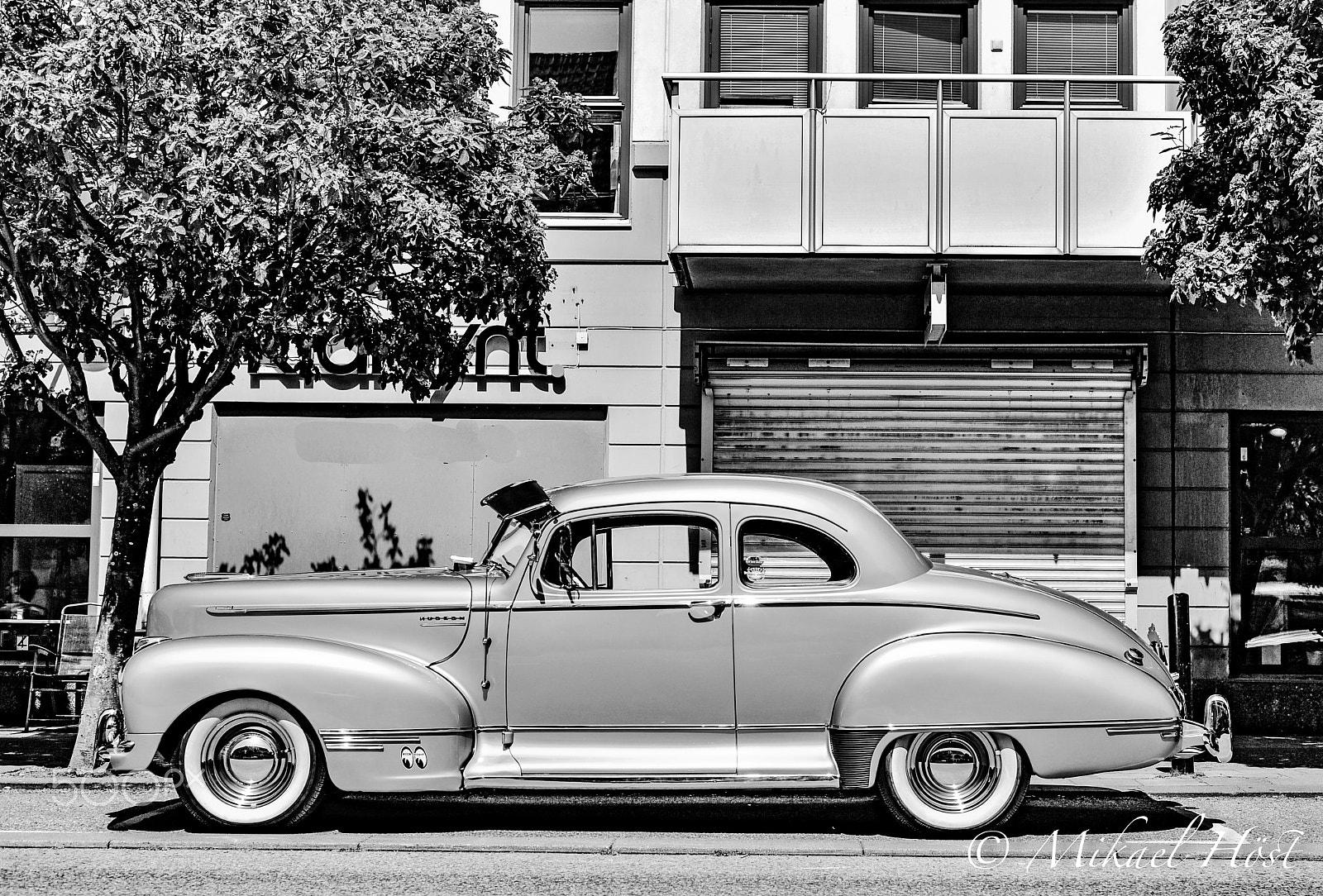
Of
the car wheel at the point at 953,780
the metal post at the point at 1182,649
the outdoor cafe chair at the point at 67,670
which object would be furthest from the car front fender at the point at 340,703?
the metal post at the point at 1182,649

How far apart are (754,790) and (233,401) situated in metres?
8.16

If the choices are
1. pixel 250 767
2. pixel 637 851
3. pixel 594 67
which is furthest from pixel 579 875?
pixel 594 67

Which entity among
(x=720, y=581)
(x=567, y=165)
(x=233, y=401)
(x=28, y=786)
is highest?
(x=567, y=165)

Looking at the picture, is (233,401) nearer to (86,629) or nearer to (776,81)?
(86,629)

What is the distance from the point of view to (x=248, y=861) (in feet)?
21.6

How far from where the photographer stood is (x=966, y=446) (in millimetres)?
13234

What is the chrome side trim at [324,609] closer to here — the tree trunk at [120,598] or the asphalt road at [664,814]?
the asphalt road at [664,814]

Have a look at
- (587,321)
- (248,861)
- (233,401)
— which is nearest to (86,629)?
(233,401)

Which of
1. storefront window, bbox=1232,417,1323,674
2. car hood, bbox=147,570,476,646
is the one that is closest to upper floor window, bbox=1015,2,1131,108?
storefront window, bbox=1232,417,1323,674

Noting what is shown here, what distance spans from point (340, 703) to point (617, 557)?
5.35 feet

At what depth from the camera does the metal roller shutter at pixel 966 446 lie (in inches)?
518

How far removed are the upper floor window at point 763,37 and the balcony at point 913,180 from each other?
5.79ft

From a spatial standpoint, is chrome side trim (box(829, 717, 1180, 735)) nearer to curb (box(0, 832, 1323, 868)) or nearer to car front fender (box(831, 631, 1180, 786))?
car front fender (box(831, 631, 1180, 786))

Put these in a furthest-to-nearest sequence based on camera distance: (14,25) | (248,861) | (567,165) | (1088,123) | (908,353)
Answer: (908,353), (1088,123), (567,165), (14,25), (248,861)
